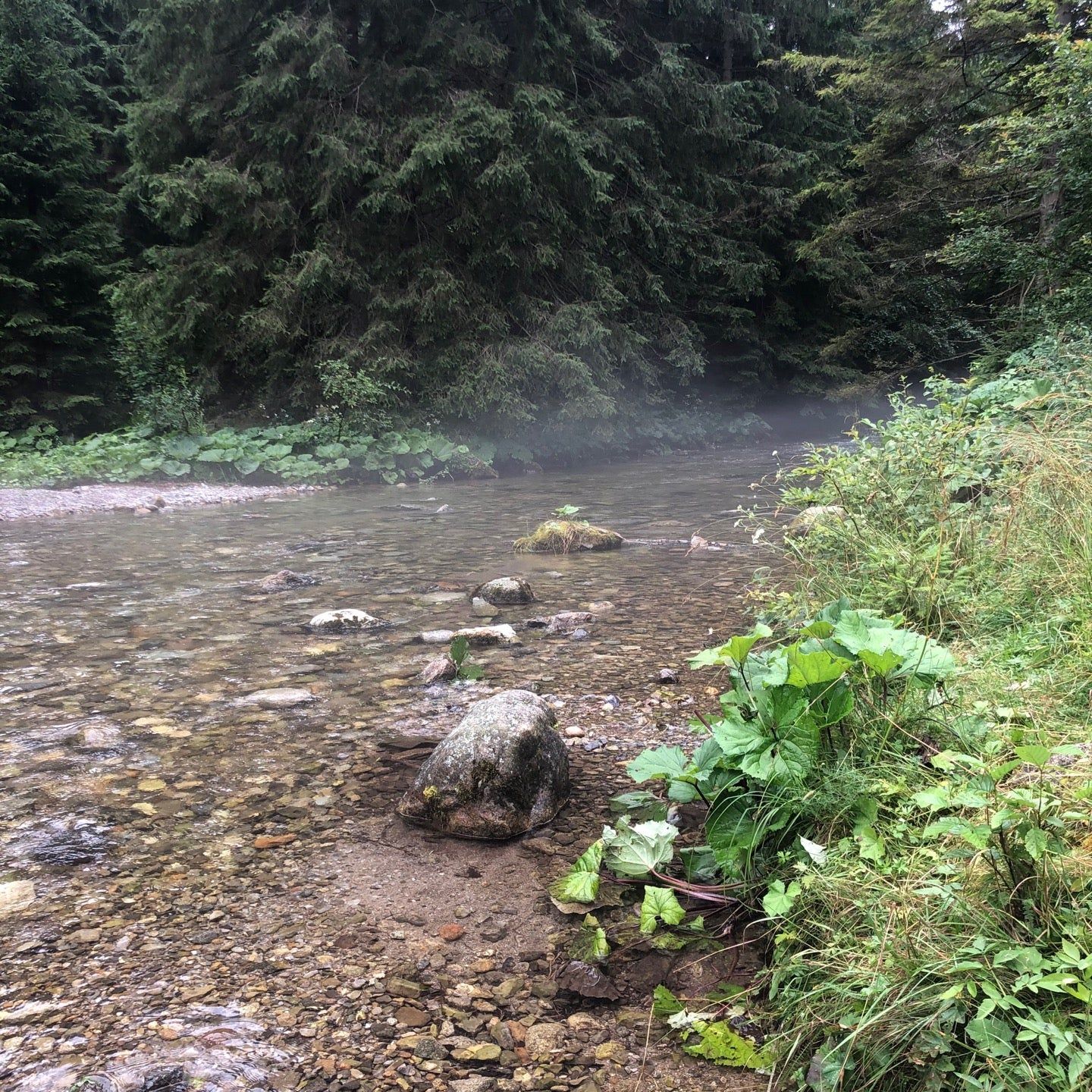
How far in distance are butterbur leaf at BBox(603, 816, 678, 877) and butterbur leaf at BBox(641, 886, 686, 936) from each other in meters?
0.07

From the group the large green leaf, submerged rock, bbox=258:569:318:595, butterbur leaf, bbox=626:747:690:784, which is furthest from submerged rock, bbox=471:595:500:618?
the large green leaf

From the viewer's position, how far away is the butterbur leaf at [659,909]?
180 centimetres

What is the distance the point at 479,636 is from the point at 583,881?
213cm

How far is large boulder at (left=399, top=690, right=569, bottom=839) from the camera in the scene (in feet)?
7.52

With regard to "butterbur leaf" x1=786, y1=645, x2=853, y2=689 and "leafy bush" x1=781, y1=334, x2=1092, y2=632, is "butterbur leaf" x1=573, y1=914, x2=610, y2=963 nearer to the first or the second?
"butterbur leaf" x1=786, y1=645, x2=853, y2=689

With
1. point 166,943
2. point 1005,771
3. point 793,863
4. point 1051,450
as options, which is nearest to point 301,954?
point 166,943

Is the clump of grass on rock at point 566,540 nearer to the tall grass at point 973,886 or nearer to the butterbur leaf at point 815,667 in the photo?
the tall grass at point 973,886

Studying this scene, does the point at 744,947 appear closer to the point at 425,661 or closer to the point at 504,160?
the point at 425,661

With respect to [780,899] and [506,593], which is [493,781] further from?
[506,593]

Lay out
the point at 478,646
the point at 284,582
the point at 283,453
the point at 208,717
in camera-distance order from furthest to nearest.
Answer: the point at 283,453
the point at 284,582
the point at 478,646
the point at 208,717

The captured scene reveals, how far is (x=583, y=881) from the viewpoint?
1944 mm

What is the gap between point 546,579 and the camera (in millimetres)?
5480

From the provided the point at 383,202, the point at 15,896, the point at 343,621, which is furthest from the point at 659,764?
the point at 383,202

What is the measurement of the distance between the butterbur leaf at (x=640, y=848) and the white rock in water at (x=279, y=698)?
1.68 meters
